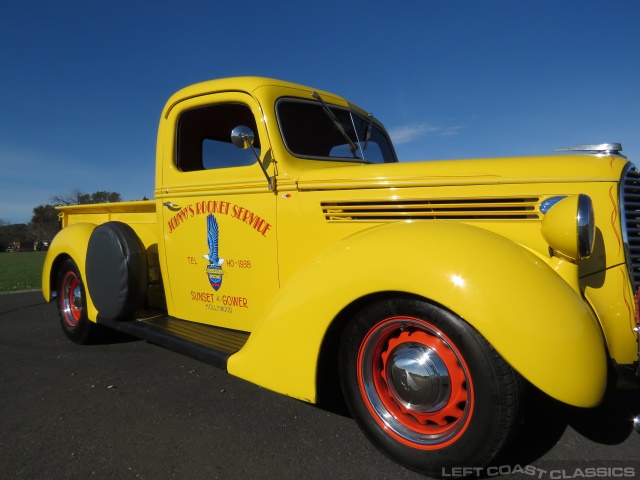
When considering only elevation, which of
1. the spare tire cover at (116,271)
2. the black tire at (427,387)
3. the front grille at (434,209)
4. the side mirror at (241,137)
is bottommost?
the black tire at (427,387)

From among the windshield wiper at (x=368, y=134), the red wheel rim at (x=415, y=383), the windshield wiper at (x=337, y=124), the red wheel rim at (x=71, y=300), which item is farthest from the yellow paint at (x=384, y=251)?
the red wheel rim at (x=71, y=300)

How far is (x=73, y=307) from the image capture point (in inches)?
173

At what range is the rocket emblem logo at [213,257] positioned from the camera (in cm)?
311

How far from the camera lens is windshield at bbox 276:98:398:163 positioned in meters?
3.04

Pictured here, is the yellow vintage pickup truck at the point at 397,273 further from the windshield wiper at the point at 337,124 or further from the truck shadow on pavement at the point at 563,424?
the truck shadow on pavement at the point at 563,424

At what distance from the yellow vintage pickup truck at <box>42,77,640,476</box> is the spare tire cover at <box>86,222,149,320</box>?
0.07 ft

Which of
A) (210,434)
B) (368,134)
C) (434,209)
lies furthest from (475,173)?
(210,434)

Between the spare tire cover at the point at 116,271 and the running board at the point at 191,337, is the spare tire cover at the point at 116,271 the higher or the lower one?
the higher one

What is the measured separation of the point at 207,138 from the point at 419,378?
253cm

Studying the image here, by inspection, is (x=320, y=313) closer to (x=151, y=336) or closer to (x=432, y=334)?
(x=432, y=334)

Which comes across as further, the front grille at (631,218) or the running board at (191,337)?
the running board at (191,337)

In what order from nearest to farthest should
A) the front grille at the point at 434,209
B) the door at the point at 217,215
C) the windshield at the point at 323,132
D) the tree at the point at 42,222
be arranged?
the front grille at the point at 434,209
the door at the point at 217,215
the windshield at the point at 323,132
the tree at the point at 42,222

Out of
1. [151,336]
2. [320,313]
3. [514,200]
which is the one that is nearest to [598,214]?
[514,200]

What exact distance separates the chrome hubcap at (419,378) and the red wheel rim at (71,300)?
350 cm
